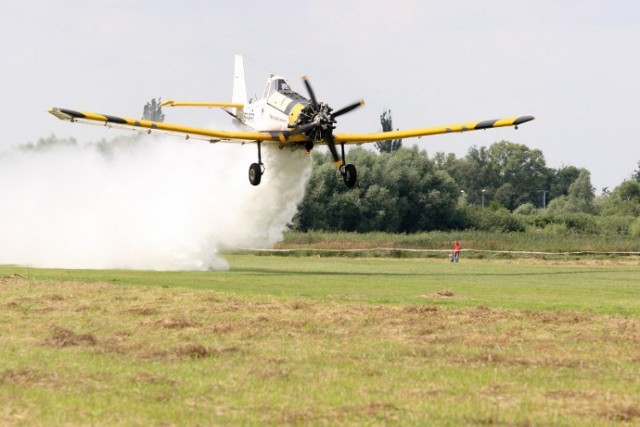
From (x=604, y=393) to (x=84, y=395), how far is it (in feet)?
21.2

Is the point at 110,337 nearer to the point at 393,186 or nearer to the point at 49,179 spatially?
the point at 49,179

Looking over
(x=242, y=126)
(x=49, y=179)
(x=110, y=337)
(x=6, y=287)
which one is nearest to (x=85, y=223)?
(x=49, y=179)

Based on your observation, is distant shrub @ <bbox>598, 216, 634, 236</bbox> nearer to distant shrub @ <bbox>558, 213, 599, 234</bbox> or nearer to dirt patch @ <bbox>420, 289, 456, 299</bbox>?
distant shrub @ <bbox>558, 213, 599, 234</bbox>

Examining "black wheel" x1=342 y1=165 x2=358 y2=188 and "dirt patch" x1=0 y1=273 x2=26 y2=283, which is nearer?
"dirt patch" x1=0 y1=273 x2=26 y2=283

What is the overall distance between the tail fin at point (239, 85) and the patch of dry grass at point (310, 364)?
2692 centimetres

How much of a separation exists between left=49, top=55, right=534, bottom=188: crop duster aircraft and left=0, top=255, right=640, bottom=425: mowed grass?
12482 millimetres

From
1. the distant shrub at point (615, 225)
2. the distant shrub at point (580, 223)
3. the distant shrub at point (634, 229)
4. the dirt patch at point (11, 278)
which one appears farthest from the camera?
the distant shrub at point (580, 223)

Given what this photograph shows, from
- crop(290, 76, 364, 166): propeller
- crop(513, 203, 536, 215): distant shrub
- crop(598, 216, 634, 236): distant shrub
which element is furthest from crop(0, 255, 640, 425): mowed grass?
crop(513, 203, 536, 215): distant shrub

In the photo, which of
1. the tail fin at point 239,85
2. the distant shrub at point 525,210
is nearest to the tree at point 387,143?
the distant shrub at point 525,210

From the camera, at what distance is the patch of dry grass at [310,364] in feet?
40.9

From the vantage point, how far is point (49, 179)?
50.8 m

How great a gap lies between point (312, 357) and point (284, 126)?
87.7 ft

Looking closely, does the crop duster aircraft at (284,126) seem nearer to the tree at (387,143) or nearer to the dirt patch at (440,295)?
the dirt patch at (440,295)

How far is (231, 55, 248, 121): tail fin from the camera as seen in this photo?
1979 inches
